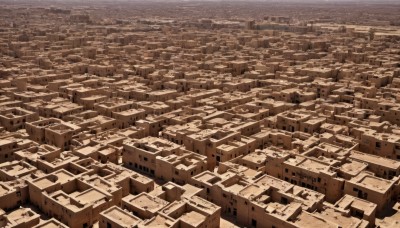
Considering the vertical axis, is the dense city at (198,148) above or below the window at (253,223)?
above

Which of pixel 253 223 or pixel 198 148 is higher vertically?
pixel 198 148

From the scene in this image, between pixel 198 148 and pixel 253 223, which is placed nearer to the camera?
pixel 253 223

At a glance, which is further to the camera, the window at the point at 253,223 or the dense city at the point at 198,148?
the window at the point at 253,223

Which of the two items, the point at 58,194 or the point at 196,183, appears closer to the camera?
the point at 58,194

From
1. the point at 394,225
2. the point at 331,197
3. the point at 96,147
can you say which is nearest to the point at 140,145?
the point at 96,147

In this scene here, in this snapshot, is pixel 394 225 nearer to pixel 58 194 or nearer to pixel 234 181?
pixel 234 181

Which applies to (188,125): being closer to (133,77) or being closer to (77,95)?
(77,95)

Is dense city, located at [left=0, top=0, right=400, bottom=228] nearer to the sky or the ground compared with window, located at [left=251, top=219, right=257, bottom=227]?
nearer to the sky

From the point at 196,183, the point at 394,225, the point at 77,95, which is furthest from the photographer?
the point at 77,95

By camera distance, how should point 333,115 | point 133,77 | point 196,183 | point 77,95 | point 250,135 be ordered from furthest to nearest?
point 133,77, point 77,95, point 333,115, point 250,135, point 196,183

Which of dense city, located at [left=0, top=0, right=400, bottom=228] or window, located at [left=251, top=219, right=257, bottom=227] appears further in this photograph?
window, located at [left=251, top=219, right=257, bottom=227]

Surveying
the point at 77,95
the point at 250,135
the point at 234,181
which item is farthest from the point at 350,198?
the point at 77,95
